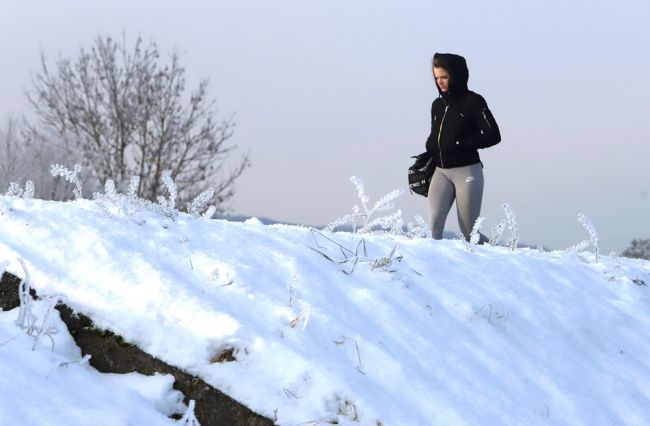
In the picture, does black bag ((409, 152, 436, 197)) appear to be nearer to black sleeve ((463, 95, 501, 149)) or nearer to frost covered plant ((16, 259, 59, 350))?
black sleeve ((463, 95, 501, 149))

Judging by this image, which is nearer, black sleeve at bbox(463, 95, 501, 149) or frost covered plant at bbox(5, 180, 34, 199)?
frost covered plant at bbox(5, 180, 34, 199)

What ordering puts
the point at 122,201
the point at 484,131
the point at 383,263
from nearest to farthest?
the point at 383,263, the point at 122,201, the point at 484,131

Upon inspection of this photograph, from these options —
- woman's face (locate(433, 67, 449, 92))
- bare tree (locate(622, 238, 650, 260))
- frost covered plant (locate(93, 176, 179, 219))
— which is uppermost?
woman's face (locate(433, 67, 449, 92))

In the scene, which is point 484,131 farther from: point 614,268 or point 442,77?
point 614,268

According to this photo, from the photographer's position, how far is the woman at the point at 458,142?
6754mm

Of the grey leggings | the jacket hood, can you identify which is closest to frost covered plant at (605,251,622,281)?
the grey leggings

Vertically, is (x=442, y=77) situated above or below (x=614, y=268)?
above

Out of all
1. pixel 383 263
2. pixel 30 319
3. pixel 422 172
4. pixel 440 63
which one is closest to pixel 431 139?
pixel 422 172

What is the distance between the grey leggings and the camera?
22.4 ft

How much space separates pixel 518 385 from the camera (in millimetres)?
3498

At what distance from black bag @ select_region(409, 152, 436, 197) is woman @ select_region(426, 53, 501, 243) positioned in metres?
0.08

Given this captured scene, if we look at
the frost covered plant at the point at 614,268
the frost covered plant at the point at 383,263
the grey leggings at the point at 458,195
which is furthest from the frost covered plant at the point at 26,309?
the grey leggings at the point at 458,195

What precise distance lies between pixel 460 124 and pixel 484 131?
23 centimetres

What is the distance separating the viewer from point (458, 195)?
6.89 meters
